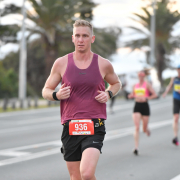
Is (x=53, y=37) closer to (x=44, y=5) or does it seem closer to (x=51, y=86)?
(x=44, y=5)

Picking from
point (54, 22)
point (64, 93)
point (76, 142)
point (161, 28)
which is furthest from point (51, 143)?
point (161, 28)

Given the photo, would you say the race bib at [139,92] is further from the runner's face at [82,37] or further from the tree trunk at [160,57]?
the tree trunk at [160,57]

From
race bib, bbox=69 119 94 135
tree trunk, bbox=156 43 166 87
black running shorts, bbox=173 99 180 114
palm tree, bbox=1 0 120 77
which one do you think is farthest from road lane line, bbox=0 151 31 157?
tree trunk, bbox=156 43 166 87

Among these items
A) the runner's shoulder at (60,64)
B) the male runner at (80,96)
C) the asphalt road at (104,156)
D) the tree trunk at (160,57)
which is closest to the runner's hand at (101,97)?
the male runner at (80,96)

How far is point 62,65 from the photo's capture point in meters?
5.00

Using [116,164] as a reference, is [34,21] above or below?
above

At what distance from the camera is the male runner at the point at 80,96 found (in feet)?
15.9

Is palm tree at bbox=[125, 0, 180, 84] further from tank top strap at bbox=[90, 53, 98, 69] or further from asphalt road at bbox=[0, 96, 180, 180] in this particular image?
tank top strap at bbox=[90, 53, 98, 69]

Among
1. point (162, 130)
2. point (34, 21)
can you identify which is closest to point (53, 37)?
point (34, 21)

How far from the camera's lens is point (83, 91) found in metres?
4.87

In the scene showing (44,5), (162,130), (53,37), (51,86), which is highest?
(44,5)

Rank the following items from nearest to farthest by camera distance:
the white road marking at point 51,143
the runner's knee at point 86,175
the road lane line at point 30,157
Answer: the runner's knee at point 86,175, the road lane line at point 30,157, the white road marking at point 51,143

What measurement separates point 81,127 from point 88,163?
423 mm

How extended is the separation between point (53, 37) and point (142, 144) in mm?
21033
